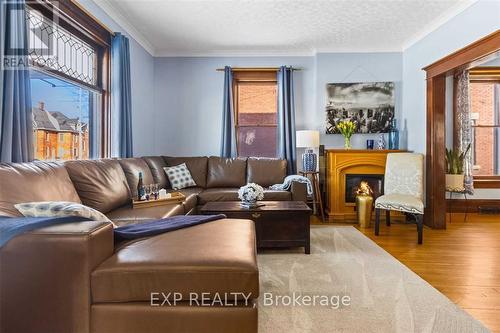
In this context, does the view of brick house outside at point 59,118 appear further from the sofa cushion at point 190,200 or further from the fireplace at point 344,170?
the fireplace at point 344,170

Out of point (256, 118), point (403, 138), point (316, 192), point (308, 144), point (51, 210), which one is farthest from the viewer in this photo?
point (256, 118)

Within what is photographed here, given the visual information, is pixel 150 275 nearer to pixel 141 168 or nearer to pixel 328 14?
pixel 141 168

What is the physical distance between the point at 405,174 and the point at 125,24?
4153 millimetres

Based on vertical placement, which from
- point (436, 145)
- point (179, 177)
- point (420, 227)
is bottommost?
point (420, 227)

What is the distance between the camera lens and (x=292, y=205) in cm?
334

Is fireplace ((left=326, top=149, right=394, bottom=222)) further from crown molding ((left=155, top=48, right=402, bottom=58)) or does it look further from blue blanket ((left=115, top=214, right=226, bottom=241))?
blue blanket ((left=115, top=214, right=226, bottom=241))

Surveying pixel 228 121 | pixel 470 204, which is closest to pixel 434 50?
pixel 470 204

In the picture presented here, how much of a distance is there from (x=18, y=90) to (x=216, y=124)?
3.33 metres

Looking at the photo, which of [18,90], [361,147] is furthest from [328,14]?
[18,90]

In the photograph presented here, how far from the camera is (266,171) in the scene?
482 centimetres

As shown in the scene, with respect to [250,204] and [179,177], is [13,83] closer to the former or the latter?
[250,204]

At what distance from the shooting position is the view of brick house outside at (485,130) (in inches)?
220

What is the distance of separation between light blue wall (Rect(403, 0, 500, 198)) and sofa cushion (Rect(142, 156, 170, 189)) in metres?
3.73

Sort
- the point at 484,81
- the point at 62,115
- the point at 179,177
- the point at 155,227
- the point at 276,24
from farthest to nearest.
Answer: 1. the point at 484,81
2. the point at 179,177
3. the point at 276,24
4. the point at 62,115
5. the point at 155,227
